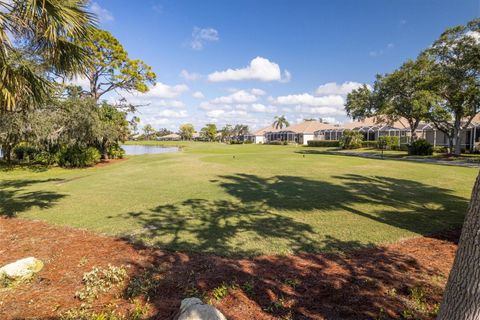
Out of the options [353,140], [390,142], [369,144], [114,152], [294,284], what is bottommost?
[294,284]

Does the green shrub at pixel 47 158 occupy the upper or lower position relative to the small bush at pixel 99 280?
upper

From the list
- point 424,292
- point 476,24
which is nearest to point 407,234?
point 424,292

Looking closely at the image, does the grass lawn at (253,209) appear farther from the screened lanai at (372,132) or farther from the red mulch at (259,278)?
the screened lanai at (372,132)

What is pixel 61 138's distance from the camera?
18922mm

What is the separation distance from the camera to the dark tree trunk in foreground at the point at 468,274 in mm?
2180

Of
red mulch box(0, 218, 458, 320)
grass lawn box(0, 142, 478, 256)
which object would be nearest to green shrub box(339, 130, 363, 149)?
grass lawn box(0, 142, 478, 256)

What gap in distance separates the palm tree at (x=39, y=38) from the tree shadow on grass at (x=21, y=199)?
365 cm

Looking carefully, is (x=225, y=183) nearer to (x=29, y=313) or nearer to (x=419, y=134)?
(x=29, y=313)

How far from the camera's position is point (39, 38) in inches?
222

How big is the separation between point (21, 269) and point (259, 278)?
11.6ft

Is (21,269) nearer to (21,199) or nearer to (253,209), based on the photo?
(253,209)

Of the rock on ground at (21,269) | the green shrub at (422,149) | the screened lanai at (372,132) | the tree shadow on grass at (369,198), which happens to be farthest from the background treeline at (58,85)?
the screened lanai at (372,132)

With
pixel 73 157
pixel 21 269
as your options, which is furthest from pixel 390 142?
pixel 21 269

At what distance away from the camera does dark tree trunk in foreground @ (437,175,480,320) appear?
218 cm
